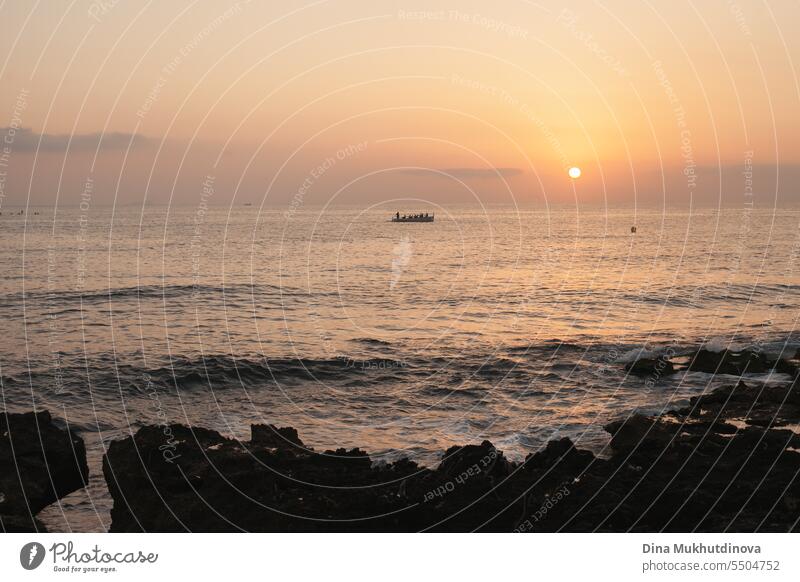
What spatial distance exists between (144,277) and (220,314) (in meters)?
22.7

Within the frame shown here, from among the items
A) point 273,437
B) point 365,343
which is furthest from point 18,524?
point 365,343

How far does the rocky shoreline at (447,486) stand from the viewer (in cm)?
1354

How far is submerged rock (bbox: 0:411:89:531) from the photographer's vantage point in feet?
47.1

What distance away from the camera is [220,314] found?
47.6m

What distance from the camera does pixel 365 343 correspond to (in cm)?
3906

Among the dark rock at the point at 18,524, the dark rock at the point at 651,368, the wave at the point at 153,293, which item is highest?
the wave at the point at 153,293

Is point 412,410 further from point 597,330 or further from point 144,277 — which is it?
point 144,277

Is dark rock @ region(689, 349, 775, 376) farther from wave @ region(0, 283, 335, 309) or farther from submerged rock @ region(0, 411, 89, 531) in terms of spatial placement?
wave @ region(0, 283, 335, 309)

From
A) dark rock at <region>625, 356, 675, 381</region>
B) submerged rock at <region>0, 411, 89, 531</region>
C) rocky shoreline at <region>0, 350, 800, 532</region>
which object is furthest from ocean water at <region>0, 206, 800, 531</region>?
rocky shoreline at <region>0, 350, 800, 532</region>

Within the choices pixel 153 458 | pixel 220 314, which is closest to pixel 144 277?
pixel 220 314

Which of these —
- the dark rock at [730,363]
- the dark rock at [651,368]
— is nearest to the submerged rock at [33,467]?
the dark rock at [651,368]

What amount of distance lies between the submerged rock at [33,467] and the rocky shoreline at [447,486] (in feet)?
0.23

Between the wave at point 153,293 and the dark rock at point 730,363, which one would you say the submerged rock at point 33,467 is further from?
the wave at point 153,293
